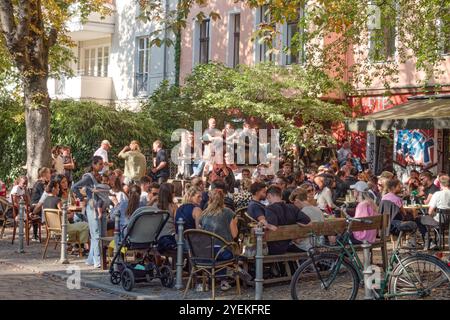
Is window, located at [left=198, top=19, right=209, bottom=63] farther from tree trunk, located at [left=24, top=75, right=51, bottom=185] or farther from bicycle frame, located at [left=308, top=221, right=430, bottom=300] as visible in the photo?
bicycle frame, located at [left=308, top=221, right=430, bottom=300]

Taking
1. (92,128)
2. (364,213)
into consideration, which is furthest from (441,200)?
(92,128)

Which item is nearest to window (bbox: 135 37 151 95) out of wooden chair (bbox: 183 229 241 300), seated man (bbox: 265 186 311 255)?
seated man (bbox: 265 186 311 255)

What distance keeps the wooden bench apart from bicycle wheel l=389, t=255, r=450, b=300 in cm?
216

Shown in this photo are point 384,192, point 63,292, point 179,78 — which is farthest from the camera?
point 179,78

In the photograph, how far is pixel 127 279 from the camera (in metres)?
13.4

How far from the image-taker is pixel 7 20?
906 inches

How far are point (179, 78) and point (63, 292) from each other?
73.2 ft

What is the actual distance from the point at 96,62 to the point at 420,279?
31.3m

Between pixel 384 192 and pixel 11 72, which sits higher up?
pixel 11 72
